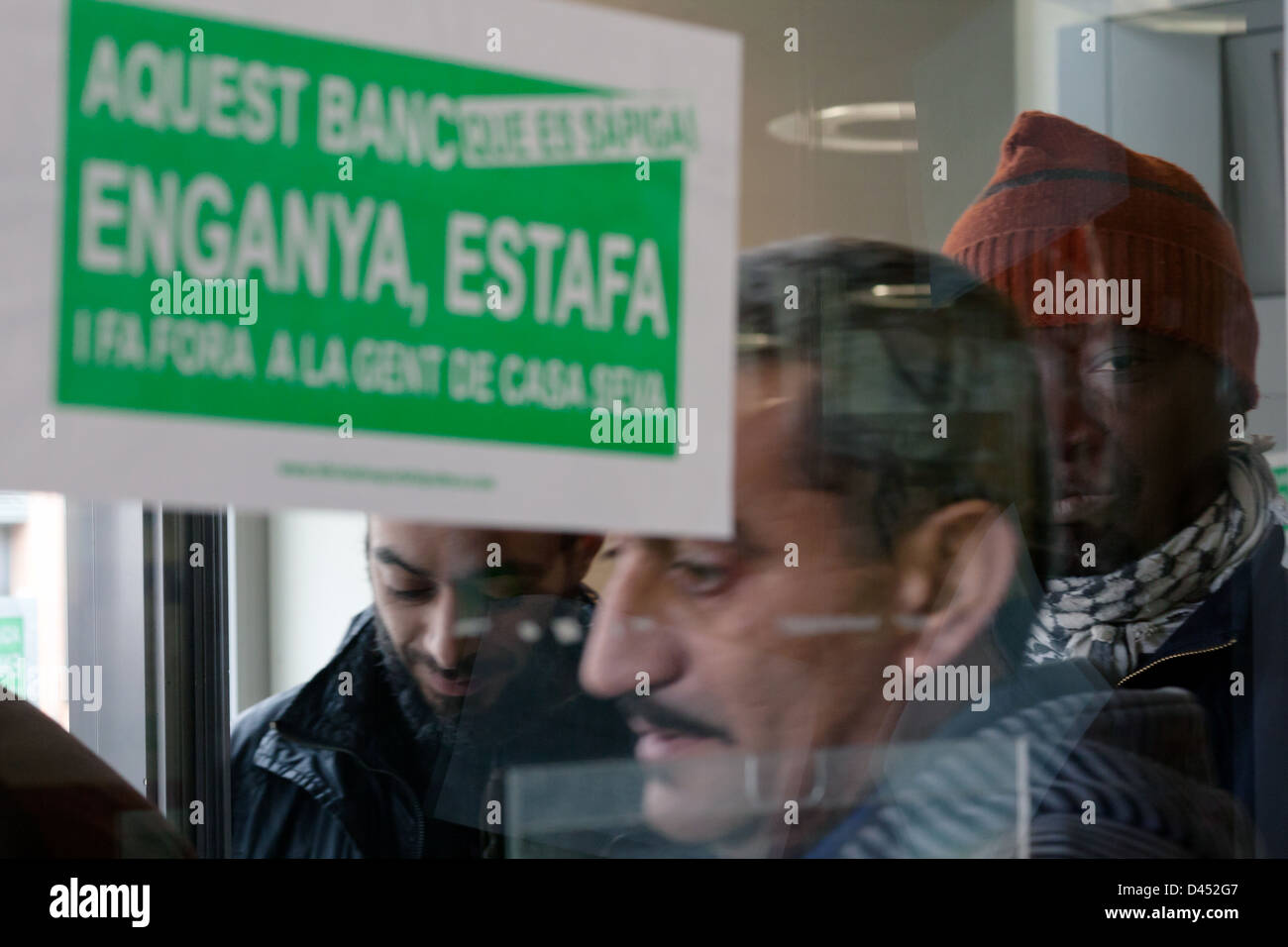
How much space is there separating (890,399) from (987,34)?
1.52 feet

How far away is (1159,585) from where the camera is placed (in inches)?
61.2

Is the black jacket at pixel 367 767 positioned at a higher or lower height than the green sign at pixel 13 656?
lower

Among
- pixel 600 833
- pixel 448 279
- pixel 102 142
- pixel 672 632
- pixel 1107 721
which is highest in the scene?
pixel 102 142

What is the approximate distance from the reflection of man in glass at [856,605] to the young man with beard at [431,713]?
55 millimetres

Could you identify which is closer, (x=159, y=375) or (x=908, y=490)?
(x=159, y=375)

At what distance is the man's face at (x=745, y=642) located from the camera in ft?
4.71

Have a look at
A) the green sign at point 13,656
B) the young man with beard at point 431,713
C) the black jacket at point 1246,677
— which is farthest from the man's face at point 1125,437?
the green sign at point 13,656

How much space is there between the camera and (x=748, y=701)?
1.46m

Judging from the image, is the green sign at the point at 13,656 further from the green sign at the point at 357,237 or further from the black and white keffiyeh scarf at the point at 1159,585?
the black and white keffiyeh scarf at the point at 1159,585

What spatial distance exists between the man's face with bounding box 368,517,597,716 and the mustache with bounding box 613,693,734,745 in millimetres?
121

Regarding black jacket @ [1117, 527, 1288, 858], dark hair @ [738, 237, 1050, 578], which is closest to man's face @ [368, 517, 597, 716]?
dark hair @ [738, 237, 1050, 578]

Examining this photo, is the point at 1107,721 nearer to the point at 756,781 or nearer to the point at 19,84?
the point at 756,781

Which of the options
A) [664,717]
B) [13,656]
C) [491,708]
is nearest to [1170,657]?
[664,717]

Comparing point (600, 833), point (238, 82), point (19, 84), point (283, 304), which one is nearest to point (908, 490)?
point (600, 833)
